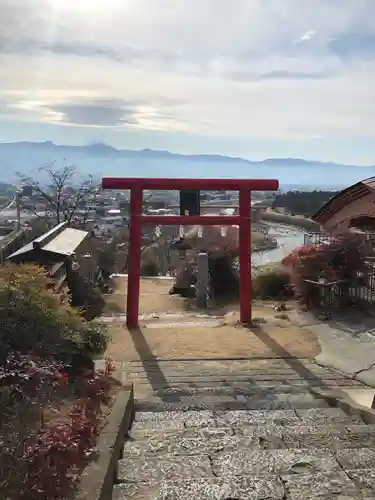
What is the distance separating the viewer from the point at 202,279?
16.1 m

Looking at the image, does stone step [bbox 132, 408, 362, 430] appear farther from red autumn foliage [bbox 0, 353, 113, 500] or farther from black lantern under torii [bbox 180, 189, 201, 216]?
black lantern under torii [bbox 180, 189, 201, 216]

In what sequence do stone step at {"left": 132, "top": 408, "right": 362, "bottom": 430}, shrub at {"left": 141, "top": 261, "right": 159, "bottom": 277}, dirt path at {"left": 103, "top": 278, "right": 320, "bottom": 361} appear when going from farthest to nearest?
1. shrub at {"left": 141, "top": 261, "right": 159, "bottom": 277}
2. dirt path at {"left": 103, "top": 278, "right": 320, "bottom": 361}
3. stone step at {"left": 132, "top": 408, "right": 362, "bottom": 430}

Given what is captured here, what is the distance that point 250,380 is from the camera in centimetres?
753

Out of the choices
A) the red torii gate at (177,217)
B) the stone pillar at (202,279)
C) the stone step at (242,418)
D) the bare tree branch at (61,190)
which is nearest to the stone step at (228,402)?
the stone step at (242,418)

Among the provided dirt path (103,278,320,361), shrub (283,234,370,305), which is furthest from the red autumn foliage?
shrub (283,234,370,305)

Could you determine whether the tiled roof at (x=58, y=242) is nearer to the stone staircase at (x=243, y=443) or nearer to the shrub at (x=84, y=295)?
the shrub at (x=84, y=295)

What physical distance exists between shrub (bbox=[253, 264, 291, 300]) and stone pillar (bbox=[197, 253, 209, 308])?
153 cm

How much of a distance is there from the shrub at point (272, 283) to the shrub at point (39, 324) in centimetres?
1029

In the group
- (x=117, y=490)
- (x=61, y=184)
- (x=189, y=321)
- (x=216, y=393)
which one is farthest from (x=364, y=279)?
(x=61, y=184)

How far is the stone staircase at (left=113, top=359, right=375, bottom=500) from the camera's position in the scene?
3852 mm

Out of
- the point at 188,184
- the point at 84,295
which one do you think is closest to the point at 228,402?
the point at 188,184

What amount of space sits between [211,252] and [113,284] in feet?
18.0

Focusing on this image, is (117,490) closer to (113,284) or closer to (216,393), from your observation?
(216,393)

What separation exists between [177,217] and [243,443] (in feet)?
22.0
